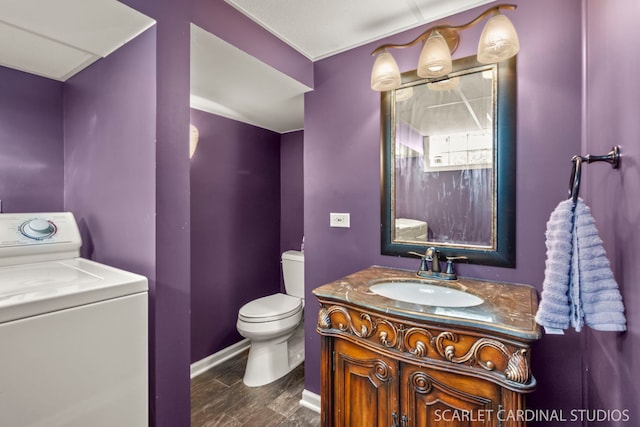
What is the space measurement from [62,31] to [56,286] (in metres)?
1.02

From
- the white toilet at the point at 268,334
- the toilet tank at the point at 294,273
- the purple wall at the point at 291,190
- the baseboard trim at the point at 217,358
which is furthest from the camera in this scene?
the purple wall at the point at 291,190

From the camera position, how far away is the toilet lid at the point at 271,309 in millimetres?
2051

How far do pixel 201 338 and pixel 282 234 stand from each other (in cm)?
122

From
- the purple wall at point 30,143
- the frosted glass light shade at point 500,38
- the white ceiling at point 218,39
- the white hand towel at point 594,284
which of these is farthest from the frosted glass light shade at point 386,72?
the purple wall at point 30,143

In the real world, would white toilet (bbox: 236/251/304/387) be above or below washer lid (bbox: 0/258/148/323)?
below

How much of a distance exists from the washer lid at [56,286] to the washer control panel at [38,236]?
0.20 ft

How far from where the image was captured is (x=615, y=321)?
70 centimetres

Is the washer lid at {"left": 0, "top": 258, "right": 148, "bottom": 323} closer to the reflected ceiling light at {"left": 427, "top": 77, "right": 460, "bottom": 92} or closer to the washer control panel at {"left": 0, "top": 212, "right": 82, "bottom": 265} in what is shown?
the washer control panel at {"left": 0, "top": 212, "right": 82, "bottom": 265}

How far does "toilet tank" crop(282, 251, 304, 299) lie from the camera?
8.43ft

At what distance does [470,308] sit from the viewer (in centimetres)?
102

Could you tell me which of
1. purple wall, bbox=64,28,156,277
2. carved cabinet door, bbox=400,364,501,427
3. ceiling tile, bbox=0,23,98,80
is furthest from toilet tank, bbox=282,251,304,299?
ceiling tile, bbox=0,23,98,80

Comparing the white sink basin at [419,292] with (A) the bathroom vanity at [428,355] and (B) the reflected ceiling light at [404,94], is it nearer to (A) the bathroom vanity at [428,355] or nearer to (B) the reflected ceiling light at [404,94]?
(A) the bathroom vanity at [428,355]

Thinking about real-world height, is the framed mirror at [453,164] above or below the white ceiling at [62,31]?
below

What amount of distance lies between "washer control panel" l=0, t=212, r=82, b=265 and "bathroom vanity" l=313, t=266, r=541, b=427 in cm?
126
